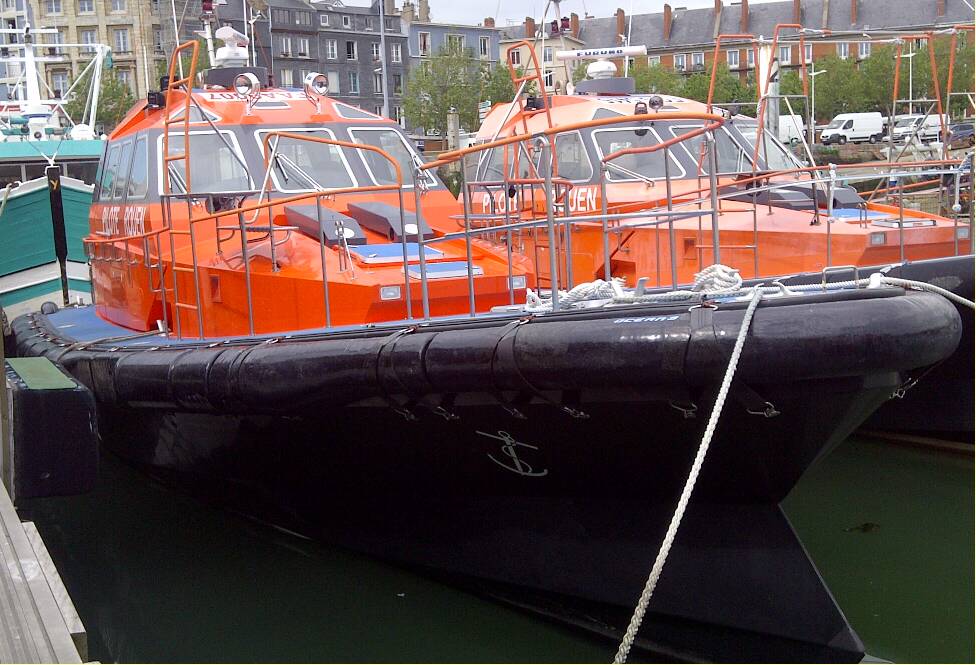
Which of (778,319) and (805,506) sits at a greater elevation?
(778,319)

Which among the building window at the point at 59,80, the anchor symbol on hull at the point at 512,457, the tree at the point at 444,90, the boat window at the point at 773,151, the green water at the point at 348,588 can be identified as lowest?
the green water at the point at 348,588

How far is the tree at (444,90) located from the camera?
27672mm

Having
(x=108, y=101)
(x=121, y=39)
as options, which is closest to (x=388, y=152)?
(x=108, y=101)

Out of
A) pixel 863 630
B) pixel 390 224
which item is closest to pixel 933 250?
pixel 863 630

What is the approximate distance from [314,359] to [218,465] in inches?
55.9

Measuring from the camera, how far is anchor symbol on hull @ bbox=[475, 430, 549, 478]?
4609 mm

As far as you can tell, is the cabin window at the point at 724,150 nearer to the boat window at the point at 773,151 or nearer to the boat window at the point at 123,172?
the boat window at the point at 773,151

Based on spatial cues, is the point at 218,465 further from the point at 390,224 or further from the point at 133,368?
the point at 390,224

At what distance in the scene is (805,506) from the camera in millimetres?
6859

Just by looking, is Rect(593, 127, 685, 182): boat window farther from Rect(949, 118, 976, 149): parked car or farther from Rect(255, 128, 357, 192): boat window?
Rect(949, 118, 976, 149): parked car

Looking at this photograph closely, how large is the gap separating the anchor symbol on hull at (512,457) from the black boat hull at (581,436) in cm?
1

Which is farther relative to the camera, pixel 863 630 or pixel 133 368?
pixel 133 368

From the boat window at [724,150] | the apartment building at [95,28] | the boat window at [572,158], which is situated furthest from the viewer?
the apartment building at [95,28]

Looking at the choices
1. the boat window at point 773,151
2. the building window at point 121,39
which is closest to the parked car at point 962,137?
the boat window at point 773,151
